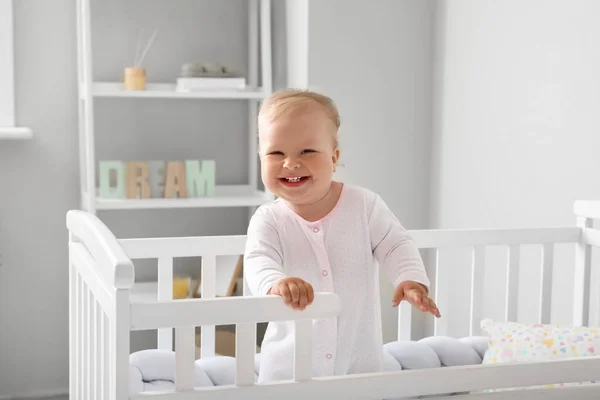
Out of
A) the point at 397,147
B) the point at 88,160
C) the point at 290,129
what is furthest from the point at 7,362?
the point at 290,129

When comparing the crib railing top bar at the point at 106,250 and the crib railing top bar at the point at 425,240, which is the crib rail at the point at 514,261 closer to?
the crib railing top bar at the point at 425,240

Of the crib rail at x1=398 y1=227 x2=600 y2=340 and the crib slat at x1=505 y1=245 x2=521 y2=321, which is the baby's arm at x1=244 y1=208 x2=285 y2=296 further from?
the crib slat at x1=505 y1=245 x2=521 y2=321

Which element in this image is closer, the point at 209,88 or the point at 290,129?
the point at 290,129

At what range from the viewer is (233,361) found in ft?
5.29

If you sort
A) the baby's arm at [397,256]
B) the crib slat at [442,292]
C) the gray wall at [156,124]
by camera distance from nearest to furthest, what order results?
the baby's arm at [397,256] → the crib slat at [442,292] → the gray wall at [156,124]

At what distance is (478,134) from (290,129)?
1.20 meters

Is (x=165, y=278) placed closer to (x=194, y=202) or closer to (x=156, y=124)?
(x=194, y=202)

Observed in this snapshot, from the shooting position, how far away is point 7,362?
9.19 ft

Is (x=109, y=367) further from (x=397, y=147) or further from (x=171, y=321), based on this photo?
(x=397, y=147)

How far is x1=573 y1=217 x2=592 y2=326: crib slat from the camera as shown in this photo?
1960mm

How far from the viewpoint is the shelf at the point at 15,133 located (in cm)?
259

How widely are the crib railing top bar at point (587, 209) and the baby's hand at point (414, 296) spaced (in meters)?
0.69

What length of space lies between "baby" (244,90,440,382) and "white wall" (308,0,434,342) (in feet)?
3.86

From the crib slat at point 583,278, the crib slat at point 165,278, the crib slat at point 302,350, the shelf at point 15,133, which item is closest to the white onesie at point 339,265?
the crib slat at point 302,350
